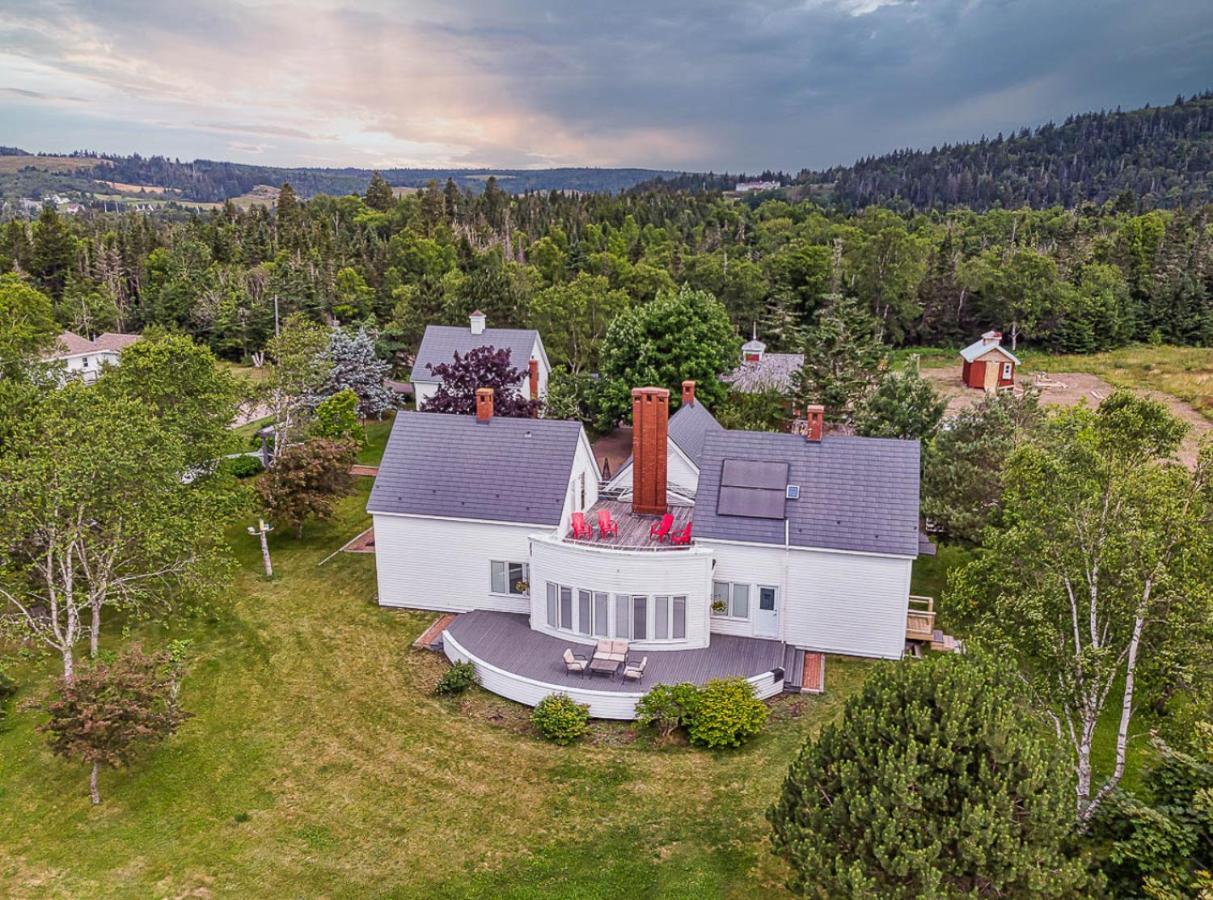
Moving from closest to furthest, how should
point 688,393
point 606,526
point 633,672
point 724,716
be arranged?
point 724,716
point 633,672
point 606,526
point 688,393

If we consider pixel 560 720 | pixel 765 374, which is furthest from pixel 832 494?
pixel 765 374

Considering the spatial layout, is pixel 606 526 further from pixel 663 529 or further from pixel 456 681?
pixel 456 681

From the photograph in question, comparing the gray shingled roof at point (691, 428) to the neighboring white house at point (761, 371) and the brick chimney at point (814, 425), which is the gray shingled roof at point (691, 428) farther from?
the neighboring white house at point (761, 371)

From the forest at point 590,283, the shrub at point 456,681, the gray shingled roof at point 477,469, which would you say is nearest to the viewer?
the shrub at point 456,681

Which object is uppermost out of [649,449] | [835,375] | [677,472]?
[835,375]

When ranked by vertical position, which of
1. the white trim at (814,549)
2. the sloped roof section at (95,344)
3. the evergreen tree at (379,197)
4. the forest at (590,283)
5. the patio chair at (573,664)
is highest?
the evergreen tree at (379,197)

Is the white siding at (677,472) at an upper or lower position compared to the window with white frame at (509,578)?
upper

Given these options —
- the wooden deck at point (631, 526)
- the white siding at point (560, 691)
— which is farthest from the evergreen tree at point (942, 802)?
the wooden deck at point (631, 526)

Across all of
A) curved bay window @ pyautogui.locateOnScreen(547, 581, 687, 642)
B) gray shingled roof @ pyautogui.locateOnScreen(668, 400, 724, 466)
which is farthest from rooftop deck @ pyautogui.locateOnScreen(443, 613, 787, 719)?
gray shingled roof @ pyautogui.locateOnScreen(668, 400, 724, 466)
